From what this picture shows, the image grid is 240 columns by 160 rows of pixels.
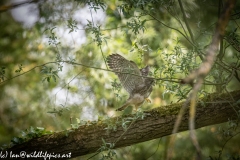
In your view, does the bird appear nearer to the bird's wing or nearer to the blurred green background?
the bird's wing

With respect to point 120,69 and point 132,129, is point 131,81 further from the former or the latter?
point 132,129

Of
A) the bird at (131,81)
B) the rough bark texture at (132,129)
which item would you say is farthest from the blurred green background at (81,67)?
the rough bark texture at (132,129)

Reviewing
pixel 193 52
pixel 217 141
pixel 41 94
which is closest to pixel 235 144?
pixel 217 141

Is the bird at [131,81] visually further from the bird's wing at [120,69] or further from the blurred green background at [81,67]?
the blurred green background at [81,67]

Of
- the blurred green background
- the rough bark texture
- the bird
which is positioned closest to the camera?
the rough bark texture

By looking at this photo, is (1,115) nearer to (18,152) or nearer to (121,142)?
(18,152)

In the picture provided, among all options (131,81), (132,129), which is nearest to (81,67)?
(131,81)

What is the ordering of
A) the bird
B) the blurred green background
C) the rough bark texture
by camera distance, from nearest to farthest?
the rough bark texture, the bird, the blurred green background

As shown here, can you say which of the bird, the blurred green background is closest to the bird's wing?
the bird

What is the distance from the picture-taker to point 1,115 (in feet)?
16.3

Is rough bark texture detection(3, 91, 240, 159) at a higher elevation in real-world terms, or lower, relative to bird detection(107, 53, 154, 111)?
lower

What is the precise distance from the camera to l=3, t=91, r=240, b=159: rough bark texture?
8.95ft

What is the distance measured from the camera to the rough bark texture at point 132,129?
273 cm

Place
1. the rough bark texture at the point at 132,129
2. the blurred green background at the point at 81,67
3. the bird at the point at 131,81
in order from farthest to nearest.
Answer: the blurred green background at the point at 81,67 → the bird at the point at 131,81 → the rough bark texture at the point at 132,129
